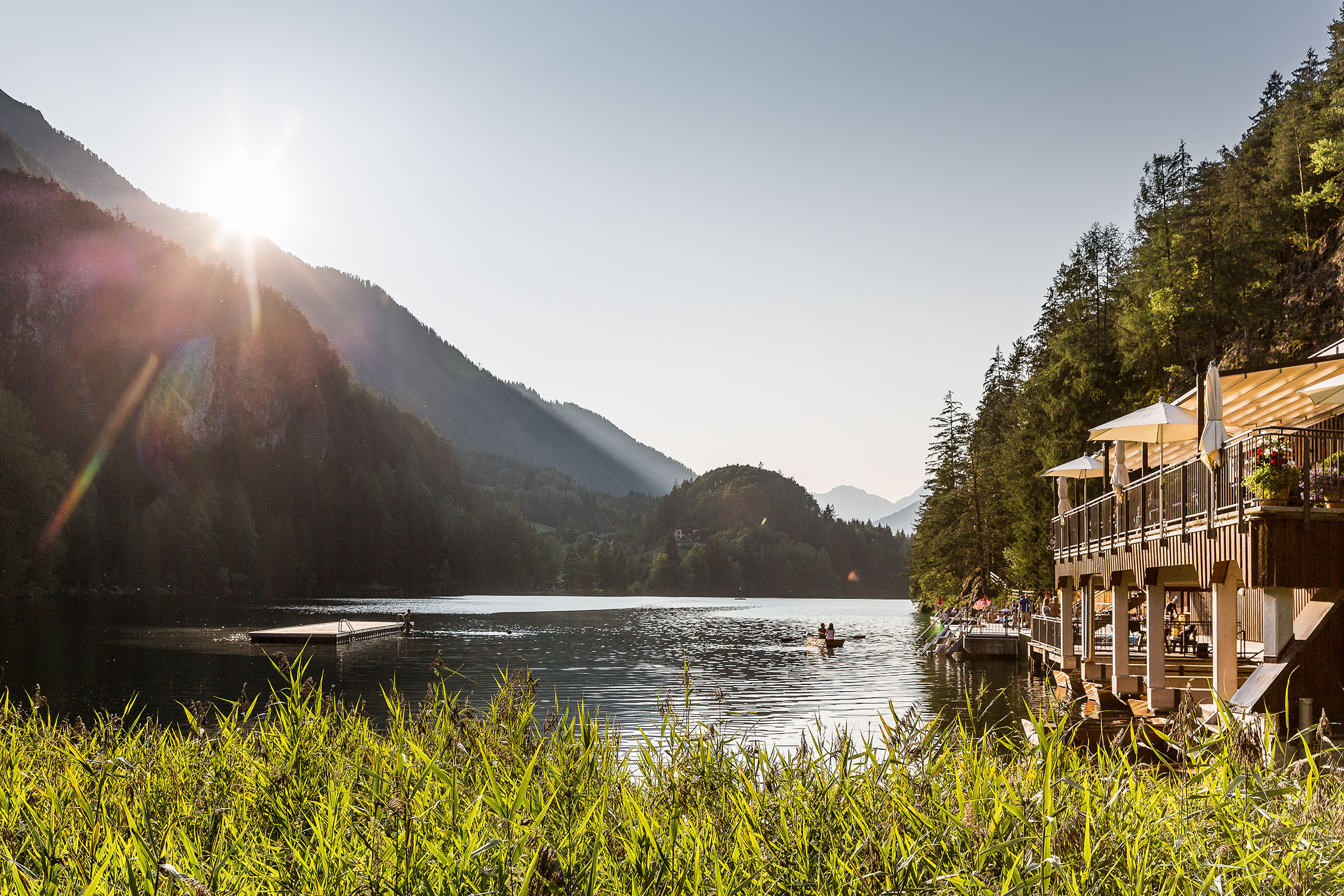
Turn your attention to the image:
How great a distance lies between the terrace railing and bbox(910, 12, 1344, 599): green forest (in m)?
23.7

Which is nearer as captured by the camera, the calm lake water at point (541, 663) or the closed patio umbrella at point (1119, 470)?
the closed patio umbrella at point (1119, 470)

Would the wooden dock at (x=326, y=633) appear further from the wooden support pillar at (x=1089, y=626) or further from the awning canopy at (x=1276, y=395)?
the awning canopy at (x=1276, y=395)

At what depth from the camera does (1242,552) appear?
13.1 metres

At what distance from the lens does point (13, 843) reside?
4.05 m

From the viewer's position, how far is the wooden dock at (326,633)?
50094mm

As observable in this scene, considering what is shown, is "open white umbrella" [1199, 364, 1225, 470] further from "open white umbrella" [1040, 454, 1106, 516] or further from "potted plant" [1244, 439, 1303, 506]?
"open white umbrella" [1040, 454, 1106, 516]

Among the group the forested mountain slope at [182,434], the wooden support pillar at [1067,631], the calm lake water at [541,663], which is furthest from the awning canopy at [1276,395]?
the forested mountain slope at [182,434]

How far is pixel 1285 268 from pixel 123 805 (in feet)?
179

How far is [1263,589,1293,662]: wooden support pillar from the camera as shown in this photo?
42.5 feet

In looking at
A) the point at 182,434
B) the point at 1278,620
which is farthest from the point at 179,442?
the point at 1278,620

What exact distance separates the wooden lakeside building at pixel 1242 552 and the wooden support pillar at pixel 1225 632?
22mm

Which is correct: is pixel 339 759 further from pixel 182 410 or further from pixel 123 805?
pixel 182 410

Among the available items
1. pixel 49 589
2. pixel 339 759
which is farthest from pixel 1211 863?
pixel 49 589

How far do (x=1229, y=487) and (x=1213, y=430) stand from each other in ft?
2.75
